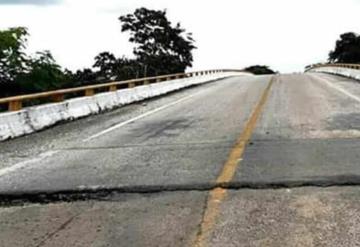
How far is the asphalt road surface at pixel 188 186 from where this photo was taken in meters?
6.09

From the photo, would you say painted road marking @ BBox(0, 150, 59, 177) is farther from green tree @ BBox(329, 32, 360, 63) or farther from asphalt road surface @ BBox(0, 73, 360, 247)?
green tree @ BBox(329, 32, 360, 63)

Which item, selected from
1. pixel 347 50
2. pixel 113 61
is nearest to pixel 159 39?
pixel 113 61

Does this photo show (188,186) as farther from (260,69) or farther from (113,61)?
(260,69)

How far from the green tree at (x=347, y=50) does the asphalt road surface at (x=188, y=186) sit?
78684 mm

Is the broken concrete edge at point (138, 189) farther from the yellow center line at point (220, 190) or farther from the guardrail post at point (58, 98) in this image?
the guardrail post at point (58, 98)

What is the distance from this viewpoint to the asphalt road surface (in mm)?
6094

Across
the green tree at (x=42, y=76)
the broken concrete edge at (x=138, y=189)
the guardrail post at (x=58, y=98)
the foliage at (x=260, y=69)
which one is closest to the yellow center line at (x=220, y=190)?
the broken concrete edge at (x=138, y=189)

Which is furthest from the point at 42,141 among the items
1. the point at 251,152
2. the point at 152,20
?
the point at 152,20

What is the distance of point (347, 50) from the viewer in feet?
316

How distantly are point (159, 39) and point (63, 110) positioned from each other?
189 feet

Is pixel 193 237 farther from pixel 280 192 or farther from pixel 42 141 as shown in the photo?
pixel 42 141

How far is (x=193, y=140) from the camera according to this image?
40.7ft

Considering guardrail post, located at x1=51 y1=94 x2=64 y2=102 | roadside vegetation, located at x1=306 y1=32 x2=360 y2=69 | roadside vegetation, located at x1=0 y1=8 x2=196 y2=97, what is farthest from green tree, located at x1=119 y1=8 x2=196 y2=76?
guardrail post, located at x1=51 y1=94 x2=64 y2=102

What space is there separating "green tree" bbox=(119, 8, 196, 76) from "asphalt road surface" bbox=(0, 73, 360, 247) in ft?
194
